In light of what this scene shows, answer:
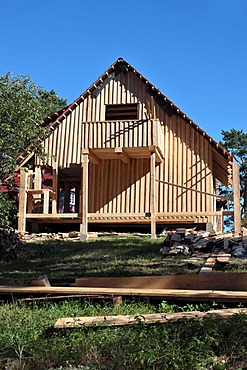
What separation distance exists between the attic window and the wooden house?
0.14ft

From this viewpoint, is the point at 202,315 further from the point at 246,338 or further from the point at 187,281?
the point at 187,281

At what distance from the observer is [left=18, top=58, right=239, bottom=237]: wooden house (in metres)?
18.0

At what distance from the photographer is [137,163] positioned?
1988cm

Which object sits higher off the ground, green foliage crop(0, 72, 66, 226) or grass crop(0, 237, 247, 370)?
green foliage crop(0, 72, 66, 226)

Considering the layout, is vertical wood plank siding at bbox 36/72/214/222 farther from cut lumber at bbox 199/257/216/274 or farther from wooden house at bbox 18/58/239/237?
cut lumber at bbox 199/257/216/274

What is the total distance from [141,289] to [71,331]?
5.33 feet

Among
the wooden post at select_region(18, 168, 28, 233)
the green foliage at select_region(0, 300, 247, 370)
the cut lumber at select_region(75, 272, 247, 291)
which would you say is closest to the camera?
the green foliage at select_region(0, 300, 247, 370)

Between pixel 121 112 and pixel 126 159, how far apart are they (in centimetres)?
232

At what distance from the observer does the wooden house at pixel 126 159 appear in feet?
59.1

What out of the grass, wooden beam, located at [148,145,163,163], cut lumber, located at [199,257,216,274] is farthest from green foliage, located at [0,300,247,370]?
wooden beam, located at [148,145,163,163]

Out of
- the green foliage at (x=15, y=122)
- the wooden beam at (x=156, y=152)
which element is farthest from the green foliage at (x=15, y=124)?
the wooden beam at (x=156, y=152)

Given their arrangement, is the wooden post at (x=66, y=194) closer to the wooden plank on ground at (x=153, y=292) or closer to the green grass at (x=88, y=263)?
the green grass at (x=88, y=263)

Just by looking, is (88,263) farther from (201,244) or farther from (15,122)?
(15,122)

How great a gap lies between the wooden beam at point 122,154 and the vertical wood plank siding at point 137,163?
1.66ft
